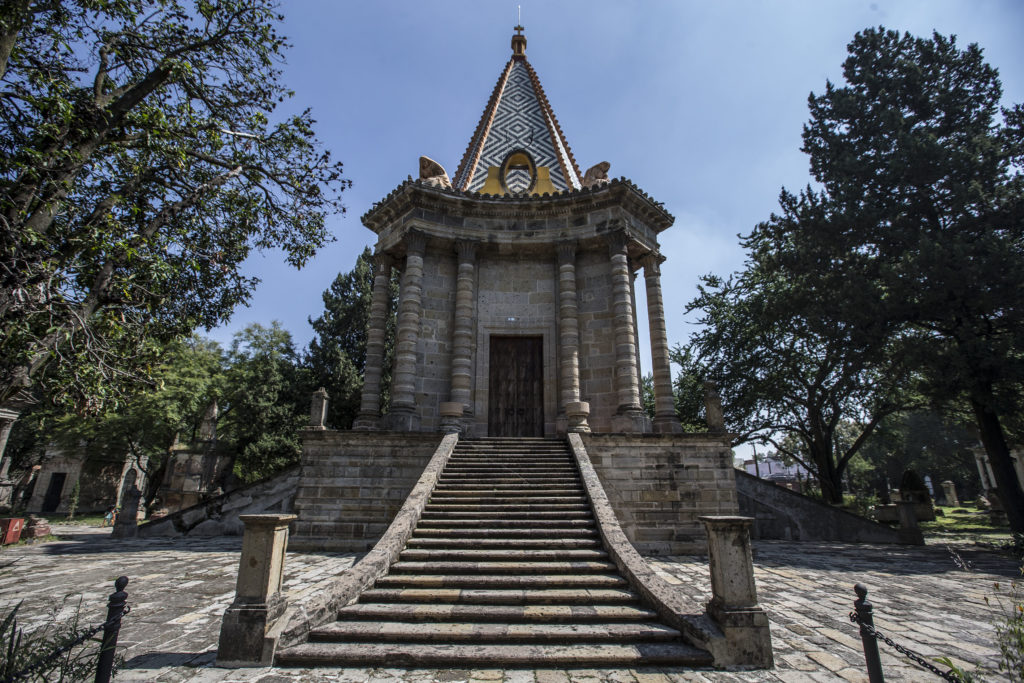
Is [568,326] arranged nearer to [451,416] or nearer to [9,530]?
[451,416]

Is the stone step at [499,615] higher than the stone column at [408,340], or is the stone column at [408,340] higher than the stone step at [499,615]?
the stone column at [408,340]

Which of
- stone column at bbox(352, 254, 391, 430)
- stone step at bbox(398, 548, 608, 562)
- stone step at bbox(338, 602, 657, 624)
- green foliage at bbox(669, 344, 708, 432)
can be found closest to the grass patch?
green foliage at bbox(669, 344, 708, 432)

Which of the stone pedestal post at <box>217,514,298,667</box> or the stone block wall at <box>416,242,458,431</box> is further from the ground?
the stone block wall at <box>416,242,458,431</box>

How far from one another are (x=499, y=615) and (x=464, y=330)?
9020mm

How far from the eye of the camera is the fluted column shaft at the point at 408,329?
41.0 ft

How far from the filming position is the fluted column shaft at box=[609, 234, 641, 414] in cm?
1241

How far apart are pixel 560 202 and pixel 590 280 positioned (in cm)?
247

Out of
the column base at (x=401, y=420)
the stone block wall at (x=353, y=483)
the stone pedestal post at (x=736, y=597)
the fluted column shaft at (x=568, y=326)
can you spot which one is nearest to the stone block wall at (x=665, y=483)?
the fluted column shaft at (x=568, y=326)

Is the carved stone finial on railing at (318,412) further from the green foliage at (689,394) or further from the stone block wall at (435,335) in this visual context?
the green foliage at (689,394)

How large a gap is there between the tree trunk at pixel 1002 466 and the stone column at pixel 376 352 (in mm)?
16198

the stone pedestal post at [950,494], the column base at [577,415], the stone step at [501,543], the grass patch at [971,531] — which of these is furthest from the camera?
the stone pedestal post at [950,494]

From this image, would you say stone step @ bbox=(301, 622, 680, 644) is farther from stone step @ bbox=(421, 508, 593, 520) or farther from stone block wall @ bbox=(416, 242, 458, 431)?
stone block wall @ bbox=(416, 242, 458, 431)

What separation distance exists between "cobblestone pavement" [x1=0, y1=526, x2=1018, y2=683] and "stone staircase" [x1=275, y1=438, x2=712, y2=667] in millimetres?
185

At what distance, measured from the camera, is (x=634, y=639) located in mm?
4609
